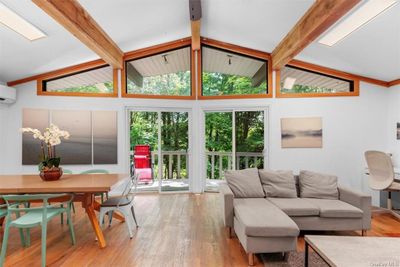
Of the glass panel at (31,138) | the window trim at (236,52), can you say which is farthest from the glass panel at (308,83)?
the glass panel at (31,138)

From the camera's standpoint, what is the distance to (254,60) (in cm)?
571

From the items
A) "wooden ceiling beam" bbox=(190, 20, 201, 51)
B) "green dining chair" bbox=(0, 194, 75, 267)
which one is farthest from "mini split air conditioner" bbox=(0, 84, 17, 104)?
"wooden ceiling beam" bbox=(190, 20, 201, 51)

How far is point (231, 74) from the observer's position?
569 centimetres

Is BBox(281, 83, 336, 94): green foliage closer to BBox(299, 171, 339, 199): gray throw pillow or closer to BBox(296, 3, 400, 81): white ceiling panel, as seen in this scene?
BBox(296, 3, 400, 81): white ceiling panel

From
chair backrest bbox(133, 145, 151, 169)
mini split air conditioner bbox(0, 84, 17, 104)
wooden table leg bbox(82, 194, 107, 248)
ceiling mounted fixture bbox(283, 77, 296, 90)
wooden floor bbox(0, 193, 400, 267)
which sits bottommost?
wooden floor bbox(0, 193, 400, 267)

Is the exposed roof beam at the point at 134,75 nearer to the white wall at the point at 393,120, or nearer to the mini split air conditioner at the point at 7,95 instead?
the mini split air conditioner at the point at 7,95

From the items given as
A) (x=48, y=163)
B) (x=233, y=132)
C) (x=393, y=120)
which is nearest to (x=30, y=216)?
(x=48, y=163)

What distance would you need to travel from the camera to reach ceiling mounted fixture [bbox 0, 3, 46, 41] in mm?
2926

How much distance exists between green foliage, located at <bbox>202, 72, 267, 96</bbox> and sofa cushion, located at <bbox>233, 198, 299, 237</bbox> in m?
3.21

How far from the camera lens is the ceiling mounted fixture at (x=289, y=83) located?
18.0 feet

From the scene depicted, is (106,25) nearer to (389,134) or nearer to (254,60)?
(254,60)

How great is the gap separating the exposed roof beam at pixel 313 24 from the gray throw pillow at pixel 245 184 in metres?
2.19

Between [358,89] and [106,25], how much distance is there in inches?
210

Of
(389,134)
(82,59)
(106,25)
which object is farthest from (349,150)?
(82,59)
